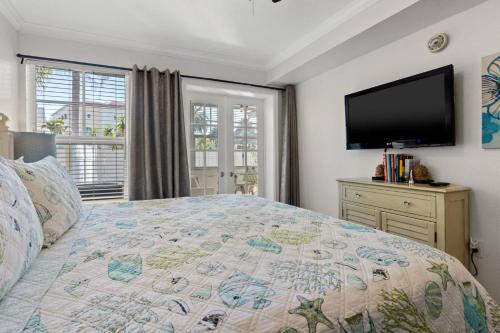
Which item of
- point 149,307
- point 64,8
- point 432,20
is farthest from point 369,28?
point 64,8

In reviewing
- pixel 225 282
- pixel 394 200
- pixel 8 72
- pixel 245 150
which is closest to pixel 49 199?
pixel 225 282

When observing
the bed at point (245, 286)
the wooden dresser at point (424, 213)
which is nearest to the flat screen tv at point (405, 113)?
the wooden dresser at point (424, 213)

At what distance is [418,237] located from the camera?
78.2 inches

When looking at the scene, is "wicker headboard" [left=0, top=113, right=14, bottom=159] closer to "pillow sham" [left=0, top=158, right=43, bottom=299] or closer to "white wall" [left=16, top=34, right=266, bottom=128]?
"white wall" [left=16, top=34, right=266, bottom=128]

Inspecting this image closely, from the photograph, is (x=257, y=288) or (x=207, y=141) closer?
(x=257, y=288)

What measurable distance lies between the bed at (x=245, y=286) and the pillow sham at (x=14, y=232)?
50 millimetres

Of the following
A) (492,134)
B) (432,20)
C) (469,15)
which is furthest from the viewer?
(432,20)

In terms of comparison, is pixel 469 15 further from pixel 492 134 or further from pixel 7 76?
pixel 7 76

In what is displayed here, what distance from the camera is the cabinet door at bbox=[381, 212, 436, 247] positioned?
191 centimetres

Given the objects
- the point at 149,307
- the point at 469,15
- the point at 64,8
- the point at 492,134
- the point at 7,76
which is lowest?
the point at 149,307

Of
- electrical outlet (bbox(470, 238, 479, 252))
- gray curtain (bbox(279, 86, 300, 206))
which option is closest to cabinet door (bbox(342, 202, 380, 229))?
electrical outlet (bbox(470, 238, 479, 252))

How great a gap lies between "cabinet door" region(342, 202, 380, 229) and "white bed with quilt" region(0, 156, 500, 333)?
3.85ft

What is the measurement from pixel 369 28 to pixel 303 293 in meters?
2.38

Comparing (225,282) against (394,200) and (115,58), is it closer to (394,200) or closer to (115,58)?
(394,200)
